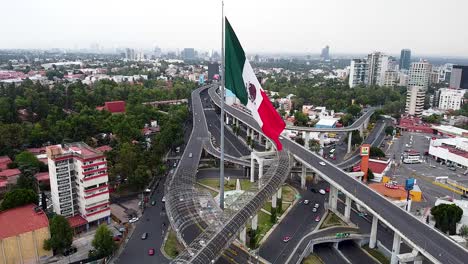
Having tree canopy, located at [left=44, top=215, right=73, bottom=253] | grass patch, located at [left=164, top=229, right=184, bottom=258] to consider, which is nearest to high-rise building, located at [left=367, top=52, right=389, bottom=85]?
grass patch, located at [left=164, top=229, right=184, bottom=258]

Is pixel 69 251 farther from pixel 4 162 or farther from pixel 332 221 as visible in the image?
pixel 332 221

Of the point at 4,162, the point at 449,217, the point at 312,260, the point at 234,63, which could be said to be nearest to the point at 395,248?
the point at 312,260

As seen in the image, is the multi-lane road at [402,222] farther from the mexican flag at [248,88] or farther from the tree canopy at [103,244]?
the tree canopy at [103,244]

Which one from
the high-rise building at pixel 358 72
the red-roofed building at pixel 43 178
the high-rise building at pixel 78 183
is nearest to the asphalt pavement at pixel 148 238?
the high-rise building at pixel 78 183

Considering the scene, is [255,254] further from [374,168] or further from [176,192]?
[374,168]

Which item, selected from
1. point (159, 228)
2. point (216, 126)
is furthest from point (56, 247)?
point (216, 126)

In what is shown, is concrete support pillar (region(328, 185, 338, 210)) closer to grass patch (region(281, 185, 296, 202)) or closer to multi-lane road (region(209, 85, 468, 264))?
multi-lane road (region(209, 85, 468, 264))
